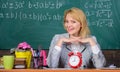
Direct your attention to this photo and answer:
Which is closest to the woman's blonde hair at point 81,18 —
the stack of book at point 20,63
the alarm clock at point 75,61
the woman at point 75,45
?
the woman at point 75,45

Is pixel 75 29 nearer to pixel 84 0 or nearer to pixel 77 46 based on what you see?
pixel 77 46

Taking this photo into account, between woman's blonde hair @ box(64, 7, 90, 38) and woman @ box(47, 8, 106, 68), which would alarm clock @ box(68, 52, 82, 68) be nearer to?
woman @ box(47, 8, 106, 68)

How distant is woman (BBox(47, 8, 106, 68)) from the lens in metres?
2.71

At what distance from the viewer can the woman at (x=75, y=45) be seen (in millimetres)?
2713

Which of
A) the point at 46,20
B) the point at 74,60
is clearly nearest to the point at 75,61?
the point at 74,60

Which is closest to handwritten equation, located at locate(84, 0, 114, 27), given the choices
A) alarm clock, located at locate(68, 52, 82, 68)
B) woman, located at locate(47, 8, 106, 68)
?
woman, located at locate(47, 8, 106, 68)

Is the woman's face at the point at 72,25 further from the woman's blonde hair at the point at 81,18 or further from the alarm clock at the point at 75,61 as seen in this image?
the alarm clock at the point at 75,61

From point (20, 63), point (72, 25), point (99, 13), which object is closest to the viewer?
point (20, 63)

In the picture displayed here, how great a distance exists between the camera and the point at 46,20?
147 inches

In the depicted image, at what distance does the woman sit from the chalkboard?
0.83 meters

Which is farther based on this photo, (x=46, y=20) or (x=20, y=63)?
(x=46, y=20)

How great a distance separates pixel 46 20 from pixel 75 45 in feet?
3.23

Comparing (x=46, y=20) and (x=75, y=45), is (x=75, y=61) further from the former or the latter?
(x=46, y=20)

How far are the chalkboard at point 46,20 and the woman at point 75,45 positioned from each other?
83 centimetres
